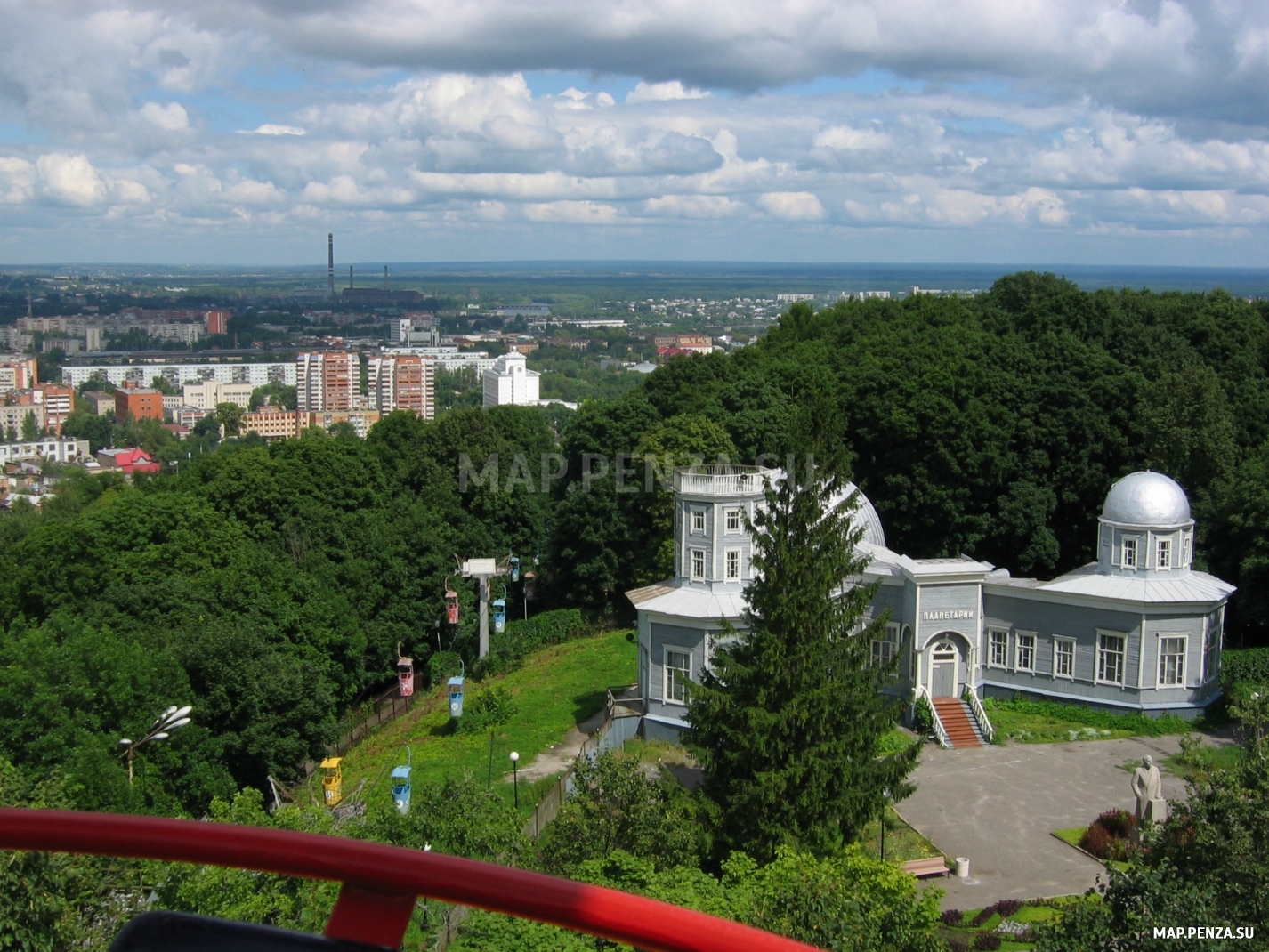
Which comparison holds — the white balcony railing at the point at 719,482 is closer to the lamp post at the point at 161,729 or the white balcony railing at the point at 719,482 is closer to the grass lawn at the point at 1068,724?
the grass lawn at the point at 1068,724

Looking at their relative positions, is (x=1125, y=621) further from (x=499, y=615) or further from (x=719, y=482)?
(x=499, y=615)

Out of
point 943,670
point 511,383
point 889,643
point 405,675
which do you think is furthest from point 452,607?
point 511,383

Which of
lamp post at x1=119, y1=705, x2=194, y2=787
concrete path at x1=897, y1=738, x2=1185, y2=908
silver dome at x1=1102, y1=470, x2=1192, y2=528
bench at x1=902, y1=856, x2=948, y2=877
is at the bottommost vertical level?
concrete path at x1=897, y1=738, x2=1185, y2=908

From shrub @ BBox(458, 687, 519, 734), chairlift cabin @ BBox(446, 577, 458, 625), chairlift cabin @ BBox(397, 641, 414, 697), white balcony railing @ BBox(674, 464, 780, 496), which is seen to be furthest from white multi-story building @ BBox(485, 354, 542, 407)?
white balcony railing @ BBox(674, 464, 780, 496)

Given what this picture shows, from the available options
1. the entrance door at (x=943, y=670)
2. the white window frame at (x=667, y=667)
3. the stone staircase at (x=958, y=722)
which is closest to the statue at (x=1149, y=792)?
the stone staircase at (x=958, y=722)

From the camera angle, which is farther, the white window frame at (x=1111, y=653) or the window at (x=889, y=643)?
the window at (x=889, y=643)

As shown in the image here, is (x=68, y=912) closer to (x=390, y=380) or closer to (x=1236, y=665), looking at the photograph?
(x=1236, y=665)

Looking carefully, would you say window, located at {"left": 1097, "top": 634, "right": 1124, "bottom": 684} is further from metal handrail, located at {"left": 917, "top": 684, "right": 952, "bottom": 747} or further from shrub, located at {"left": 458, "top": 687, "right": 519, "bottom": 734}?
shrub, located at {"left": 458, "top": 687, "right": 519, "bottom": 734}

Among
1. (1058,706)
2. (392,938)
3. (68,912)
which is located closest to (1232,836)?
(68,912)
